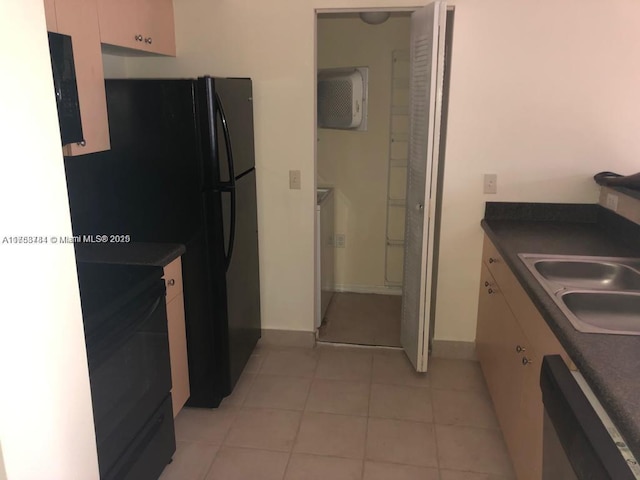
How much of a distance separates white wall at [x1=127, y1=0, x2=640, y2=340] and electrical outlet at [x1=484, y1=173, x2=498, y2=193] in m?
0.02

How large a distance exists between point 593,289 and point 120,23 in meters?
2.19

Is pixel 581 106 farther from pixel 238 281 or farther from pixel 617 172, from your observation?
pixel 238 281

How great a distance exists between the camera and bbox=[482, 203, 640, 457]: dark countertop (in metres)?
1.20

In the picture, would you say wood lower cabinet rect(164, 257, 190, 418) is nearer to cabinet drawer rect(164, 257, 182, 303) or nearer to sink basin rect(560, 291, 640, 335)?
cabinet drawer rect(164, 257, 182, 303)

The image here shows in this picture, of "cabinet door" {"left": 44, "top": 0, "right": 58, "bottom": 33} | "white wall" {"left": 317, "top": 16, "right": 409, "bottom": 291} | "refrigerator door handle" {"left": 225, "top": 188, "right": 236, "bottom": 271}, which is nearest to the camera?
"cabinet door" {"left": 44, "top": 0, "right": 58, "bottom": 33}

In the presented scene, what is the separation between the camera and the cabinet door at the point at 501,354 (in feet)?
6.86

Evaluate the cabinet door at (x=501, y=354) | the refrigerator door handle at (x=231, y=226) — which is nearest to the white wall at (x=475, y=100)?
the cabinet door at (x=501, y=354)

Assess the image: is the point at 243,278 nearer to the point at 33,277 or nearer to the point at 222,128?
the point at 222,128

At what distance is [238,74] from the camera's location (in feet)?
9.63

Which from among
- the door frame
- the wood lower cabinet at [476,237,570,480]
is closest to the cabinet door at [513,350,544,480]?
the wood lower cabinet at [476,237,570,480]

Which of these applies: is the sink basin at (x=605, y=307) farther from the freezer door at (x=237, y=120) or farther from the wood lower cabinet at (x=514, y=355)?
the freezer door at (x=237, y=120)

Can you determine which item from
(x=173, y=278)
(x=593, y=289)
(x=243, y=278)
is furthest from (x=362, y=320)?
Result: (x=593, y=289)

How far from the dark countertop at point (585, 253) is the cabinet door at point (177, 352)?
146cm

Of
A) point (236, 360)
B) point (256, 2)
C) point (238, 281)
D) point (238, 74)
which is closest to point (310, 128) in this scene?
point (238, 74)
